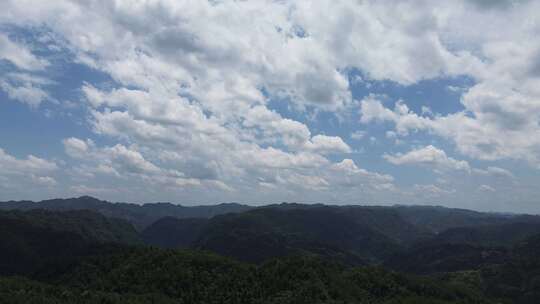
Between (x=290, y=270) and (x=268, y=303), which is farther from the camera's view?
(x=290, y=270)

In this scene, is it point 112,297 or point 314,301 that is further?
point 314,301

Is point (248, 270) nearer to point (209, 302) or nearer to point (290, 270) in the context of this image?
point (290, 270)

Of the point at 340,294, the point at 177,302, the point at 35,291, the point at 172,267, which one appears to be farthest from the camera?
the point at 172,267

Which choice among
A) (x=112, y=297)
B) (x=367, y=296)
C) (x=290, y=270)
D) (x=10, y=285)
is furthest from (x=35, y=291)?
(x=367, y=296)

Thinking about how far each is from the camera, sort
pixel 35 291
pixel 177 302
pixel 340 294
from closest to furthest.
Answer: pixel 35 291 < pixel 177 302 < pixel 340 294

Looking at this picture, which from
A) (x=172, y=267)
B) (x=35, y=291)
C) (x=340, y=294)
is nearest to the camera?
(x=35, y=291)

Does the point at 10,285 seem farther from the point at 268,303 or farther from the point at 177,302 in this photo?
the point at 268,303

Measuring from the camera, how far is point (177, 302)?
153750 mm

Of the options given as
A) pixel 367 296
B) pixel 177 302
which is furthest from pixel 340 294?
pixel 177 302

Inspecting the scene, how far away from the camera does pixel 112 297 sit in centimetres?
14075

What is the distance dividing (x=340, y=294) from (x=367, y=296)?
667 inches

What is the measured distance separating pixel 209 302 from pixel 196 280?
979 inches

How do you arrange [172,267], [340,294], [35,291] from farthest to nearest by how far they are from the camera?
1. [172,267]
2. [340,294]
3. [35,291]

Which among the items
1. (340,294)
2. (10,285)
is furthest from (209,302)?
(10,285)
